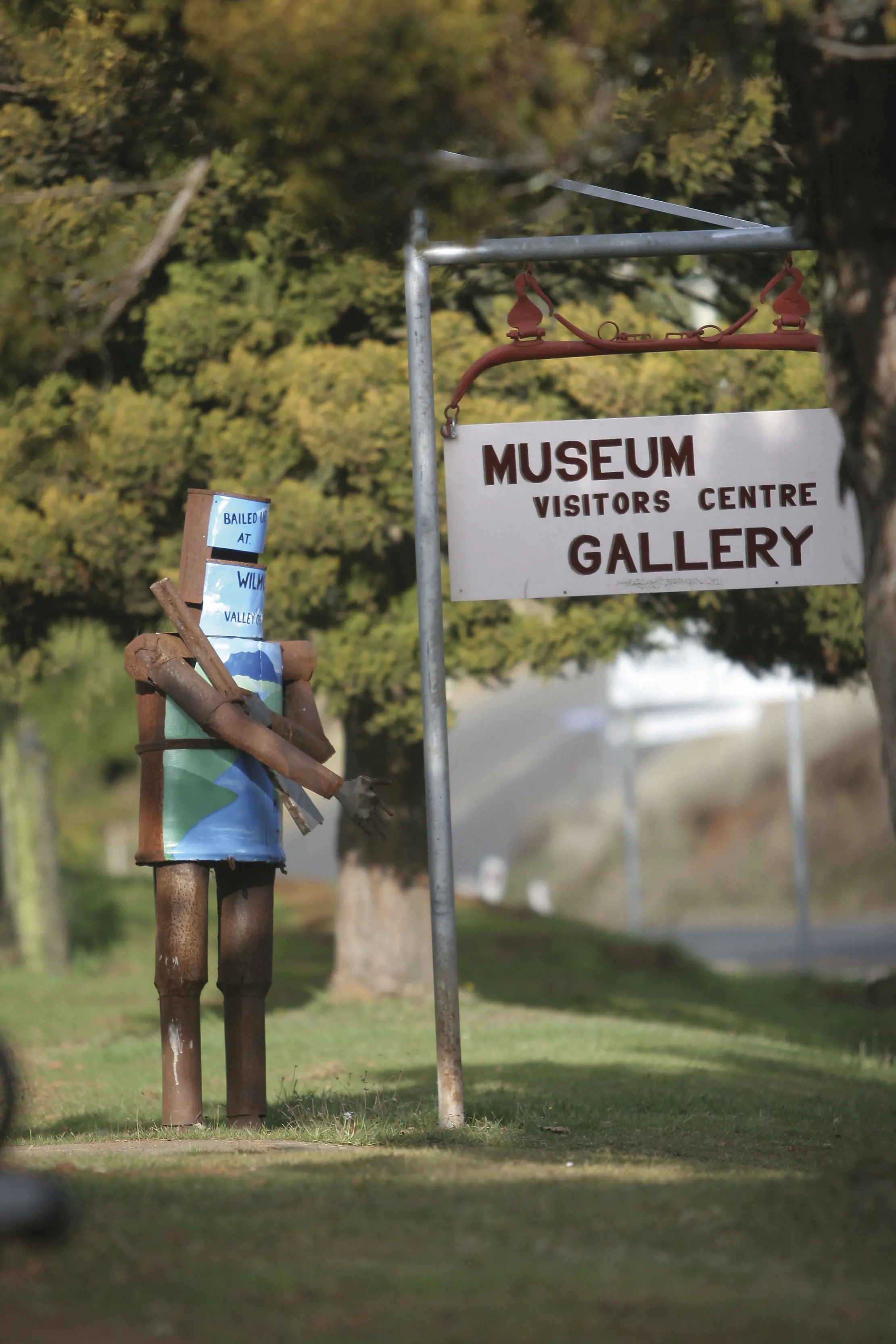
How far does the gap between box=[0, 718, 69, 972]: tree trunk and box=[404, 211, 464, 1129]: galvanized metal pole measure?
13694mm

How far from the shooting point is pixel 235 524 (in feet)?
24.8

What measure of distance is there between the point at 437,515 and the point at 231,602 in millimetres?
906

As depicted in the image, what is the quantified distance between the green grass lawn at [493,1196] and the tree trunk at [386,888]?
191 centimetres

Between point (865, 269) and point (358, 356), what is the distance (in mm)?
7579

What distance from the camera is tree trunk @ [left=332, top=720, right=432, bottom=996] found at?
14781 mm

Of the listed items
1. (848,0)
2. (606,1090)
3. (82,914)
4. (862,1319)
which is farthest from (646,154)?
(82,914)

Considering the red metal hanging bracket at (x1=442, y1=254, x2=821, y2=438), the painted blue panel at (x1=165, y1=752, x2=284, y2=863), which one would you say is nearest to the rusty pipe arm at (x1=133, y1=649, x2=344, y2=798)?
the painted blue panel at (x1=165, y1=752, x2=284, y2=863)

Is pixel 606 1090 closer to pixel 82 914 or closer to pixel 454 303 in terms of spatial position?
pixel 454 303

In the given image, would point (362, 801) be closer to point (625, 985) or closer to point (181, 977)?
point (181, 977)

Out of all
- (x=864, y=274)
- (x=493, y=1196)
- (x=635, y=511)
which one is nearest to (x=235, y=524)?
(x=635, y=511)

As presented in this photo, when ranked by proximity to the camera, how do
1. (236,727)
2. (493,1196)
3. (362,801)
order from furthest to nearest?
(362,801) → (236,727) → (493,1196)

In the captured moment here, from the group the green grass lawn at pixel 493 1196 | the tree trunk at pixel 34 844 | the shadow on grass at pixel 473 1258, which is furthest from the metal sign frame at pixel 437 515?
the tree trunk at pixel 34 844

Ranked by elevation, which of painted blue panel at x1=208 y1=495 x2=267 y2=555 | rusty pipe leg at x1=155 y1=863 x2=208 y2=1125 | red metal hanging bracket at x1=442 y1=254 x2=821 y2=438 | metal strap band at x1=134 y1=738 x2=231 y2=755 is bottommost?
rusty pipe leg at x1=155 y1=863 x2=208 y2=1125

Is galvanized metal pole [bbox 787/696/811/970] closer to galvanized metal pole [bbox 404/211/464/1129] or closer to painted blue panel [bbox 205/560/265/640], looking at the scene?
galvanized metal pole [bbox 404/211/464/1129]
